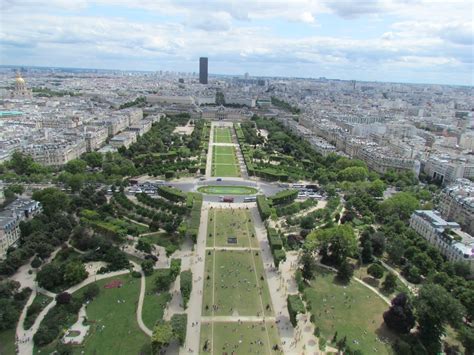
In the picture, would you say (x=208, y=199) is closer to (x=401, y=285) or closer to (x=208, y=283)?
(x=208, y=283)

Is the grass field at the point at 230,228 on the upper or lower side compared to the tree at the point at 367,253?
lower

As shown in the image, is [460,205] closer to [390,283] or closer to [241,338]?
[390,283]

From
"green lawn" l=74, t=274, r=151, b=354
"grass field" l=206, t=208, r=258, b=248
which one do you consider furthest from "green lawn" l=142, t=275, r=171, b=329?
"grass field" l=206, t=208, r=258, b=248

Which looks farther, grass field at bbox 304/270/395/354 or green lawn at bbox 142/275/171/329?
green lawn at bbox 142/275/171/329

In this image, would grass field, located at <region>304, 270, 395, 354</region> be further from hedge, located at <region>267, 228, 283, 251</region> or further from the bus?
the bus

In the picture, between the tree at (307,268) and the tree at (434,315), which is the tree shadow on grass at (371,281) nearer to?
the tree at (307,268)

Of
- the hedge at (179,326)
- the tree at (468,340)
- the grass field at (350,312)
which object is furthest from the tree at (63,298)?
the tree at (468,340)

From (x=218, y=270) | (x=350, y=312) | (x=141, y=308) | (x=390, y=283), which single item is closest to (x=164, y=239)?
(x=218, y=270)
